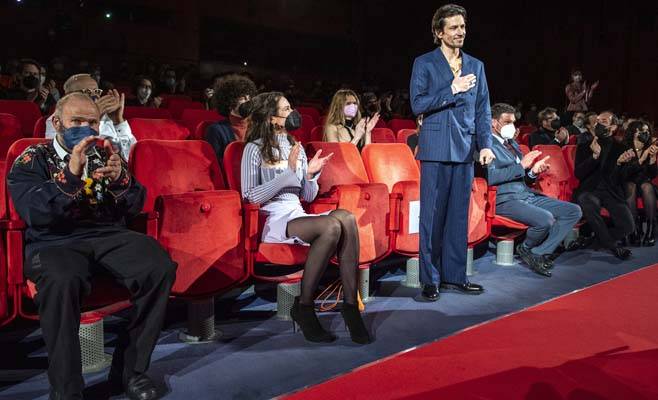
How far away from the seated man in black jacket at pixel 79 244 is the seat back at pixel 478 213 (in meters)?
1.80

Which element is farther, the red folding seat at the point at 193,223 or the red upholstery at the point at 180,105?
the red upholstery at the point at 180,105

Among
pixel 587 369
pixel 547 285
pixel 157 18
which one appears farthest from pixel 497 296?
pixel 157 18

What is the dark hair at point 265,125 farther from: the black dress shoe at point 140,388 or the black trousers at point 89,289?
the black dress shoe at point 140,388

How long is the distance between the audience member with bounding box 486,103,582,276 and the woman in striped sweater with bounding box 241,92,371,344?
1.34 m

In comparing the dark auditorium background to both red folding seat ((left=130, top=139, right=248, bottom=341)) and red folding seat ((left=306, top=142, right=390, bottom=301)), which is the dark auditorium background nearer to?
red folding seat ((left=306, top=142, right=390, bottom=301))

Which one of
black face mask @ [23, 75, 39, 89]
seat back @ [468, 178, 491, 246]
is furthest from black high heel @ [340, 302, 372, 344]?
black face mask @ [23, 75, 39, 89]

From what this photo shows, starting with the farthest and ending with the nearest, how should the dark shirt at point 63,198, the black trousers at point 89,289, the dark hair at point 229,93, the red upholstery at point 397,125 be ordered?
1. the red upholstery at point 397,125
2. the dark hair at point 229,93
3. the dark shirt at point 63,198
4. the black trousers at point 89,289

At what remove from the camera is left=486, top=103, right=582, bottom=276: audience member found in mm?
3307

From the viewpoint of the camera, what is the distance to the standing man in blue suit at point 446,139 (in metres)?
2.62

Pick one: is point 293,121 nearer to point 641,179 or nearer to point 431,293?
point 431,293

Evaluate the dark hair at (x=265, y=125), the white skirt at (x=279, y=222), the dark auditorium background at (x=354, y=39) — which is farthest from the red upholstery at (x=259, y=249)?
the dark auditorium background at (x=354, y=39)

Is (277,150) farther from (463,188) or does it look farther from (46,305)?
(46,305)

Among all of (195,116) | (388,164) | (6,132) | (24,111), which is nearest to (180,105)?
(195,116)

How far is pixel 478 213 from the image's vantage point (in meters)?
3.17
